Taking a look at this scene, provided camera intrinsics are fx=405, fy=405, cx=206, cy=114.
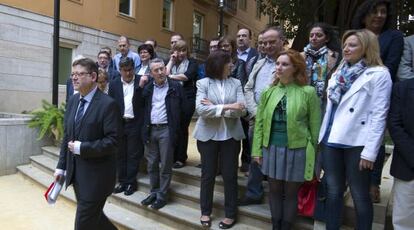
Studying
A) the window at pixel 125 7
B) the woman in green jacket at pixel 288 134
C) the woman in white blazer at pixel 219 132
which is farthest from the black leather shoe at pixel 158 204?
the window at pixel 125 7

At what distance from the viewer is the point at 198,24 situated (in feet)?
73.3

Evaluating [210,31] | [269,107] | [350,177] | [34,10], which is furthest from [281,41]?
[210,31]

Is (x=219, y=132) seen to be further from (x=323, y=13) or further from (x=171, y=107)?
(x=323, y=13)

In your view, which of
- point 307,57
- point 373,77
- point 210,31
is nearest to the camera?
point 373,77

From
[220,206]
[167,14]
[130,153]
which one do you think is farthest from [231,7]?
[220,206]

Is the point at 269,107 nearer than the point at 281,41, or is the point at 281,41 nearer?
the point at 269,107

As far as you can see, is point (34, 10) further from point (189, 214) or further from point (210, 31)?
point (210, 31)

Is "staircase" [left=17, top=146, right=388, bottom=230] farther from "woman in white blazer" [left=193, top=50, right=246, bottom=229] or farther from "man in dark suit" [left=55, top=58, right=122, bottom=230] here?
"man in dark suit" [left=55, top=58, right=122, bottom=230]

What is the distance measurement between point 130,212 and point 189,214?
0.92m

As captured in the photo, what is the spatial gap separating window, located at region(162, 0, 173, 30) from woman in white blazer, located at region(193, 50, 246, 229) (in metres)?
14.8

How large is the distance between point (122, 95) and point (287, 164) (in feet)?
8.84

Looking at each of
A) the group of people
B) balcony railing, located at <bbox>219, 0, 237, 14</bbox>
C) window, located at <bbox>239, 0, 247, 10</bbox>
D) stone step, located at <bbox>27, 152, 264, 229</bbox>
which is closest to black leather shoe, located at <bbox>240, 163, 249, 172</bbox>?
the group of people

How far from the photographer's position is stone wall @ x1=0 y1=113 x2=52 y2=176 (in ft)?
23.9

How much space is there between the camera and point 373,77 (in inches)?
125
